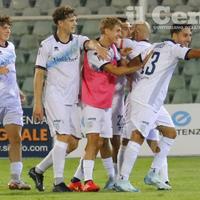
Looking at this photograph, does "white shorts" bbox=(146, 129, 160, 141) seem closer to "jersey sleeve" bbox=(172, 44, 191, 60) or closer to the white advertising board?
"jersey sleeve" bbox=(172, 44, 191, 60)

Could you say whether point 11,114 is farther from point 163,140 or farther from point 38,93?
point 163,140

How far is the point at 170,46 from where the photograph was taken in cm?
1084

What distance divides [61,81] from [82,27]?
7.82 metres

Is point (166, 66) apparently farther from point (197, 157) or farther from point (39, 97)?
point (197, 157)

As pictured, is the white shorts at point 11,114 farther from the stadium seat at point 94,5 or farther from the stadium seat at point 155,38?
the stadium seat at point 94,5

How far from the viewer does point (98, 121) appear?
35.2 ft

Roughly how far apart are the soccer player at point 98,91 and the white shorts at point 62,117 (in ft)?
0.39

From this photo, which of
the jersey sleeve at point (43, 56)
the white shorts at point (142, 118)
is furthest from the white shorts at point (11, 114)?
the white shorts at point (142, 118)

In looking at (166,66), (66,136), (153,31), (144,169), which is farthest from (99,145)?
(153,31)

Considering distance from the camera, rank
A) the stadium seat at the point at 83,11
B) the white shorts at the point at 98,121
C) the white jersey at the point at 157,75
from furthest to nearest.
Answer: the stadium seat at the point at 83,11 < the white jersey at the point at 157,75 < the white shorts at the point at 98,121

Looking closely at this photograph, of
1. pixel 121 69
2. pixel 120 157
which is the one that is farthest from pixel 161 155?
pixel 121 69

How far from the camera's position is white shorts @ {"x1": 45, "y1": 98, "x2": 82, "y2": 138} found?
1069 cm

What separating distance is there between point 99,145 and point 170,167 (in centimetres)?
410

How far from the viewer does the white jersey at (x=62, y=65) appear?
1075 centimetres
